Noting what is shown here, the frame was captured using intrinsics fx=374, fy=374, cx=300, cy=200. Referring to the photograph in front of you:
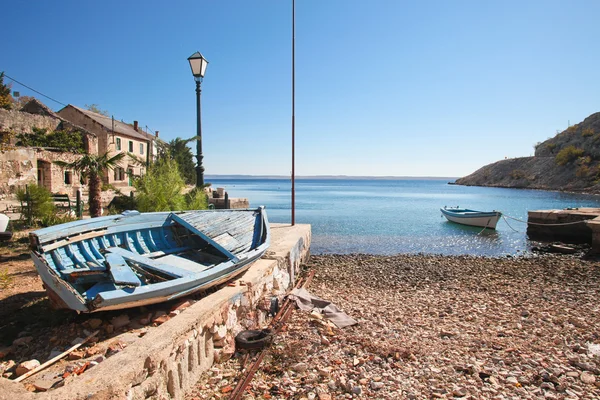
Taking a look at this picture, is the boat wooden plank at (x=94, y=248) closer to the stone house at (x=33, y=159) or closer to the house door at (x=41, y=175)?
the stone house at (x=33, y=159)

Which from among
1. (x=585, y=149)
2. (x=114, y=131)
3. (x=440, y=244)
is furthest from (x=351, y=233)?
(x=585, y=149)

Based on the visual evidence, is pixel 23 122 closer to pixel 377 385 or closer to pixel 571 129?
pixel 377 385

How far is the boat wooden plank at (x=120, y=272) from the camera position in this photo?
4.12 meters

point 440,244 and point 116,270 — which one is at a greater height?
point 116,270

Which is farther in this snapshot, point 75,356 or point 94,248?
point 94,248

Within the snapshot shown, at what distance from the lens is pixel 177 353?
3707 millimetres

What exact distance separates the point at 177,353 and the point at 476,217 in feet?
78.0

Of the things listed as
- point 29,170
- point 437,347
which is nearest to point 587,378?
point 437,347

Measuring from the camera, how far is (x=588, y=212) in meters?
19.0

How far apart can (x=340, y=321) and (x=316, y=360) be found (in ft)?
5.11

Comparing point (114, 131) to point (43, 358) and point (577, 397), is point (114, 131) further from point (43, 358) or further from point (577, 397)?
point (577, 397)

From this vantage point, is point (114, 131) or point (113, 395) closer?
point (113, 395)

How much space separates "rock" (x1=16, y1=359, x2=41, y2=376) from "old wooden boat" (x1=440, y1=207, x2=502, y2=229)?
944 inches

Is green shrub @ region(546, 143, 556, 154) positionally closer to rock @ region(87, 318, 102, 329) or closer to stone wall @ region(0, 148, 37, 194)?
stone wall @ region(0, 148, 37, 194)
